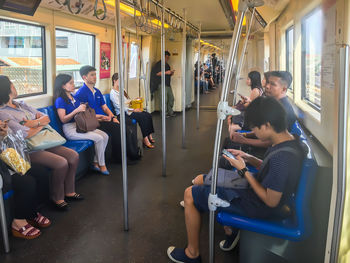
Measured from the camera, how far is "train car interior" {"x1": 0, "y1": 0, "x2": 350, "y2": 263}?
200 centimetres

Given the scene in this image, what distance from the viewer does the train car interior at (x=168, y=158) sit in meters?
2.00

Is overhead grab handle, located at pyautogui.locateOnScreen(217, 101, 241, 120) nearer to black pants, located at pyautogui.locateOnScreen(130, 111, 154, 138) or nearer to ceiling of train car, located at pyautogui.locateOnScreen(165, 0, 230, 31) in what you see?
black pants, located at pyautogui.locateOnScreen(130, 111, 154, 138)

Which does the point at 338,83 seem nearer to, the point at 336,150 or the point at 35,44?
the point at 336,150

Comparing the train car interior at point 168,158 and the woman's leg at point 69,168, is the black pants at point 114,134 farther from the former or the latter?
the woman's leg at point 69,168

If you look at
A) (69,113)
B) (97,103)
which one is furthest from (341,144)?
(97,103)

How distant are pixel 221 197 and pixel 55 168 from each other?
189 cm

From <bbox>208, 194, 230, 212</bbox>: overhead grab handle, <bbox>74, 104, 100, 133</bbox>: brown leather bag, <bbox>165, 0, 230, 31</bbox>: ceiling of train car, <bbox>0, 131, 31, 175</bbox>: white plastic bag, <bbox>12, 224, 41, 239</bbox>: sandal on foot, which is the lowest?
<bbox>12, 224, 41, 239</bbox>: sandal on foot

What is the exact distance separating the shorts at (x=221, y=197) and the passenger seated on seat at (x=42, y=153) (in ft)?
5.42

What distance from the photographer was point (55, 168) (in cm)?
339

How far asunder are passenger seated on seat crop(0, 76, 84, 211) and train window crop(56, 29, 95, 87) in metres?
1.93

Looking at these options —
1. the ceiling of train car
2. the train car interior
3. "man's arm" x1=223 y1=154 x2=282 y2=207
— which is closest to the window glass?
the train car interior

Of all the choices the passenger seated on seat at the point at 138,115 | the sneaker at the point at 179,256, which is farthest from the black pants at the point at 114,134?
the sneaker at the point at 179,256

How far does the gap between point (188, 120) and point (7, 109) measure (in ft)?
20.3

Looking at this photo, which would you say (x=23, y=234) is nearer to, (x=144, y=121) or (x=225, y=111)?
(x=225, y=111)
